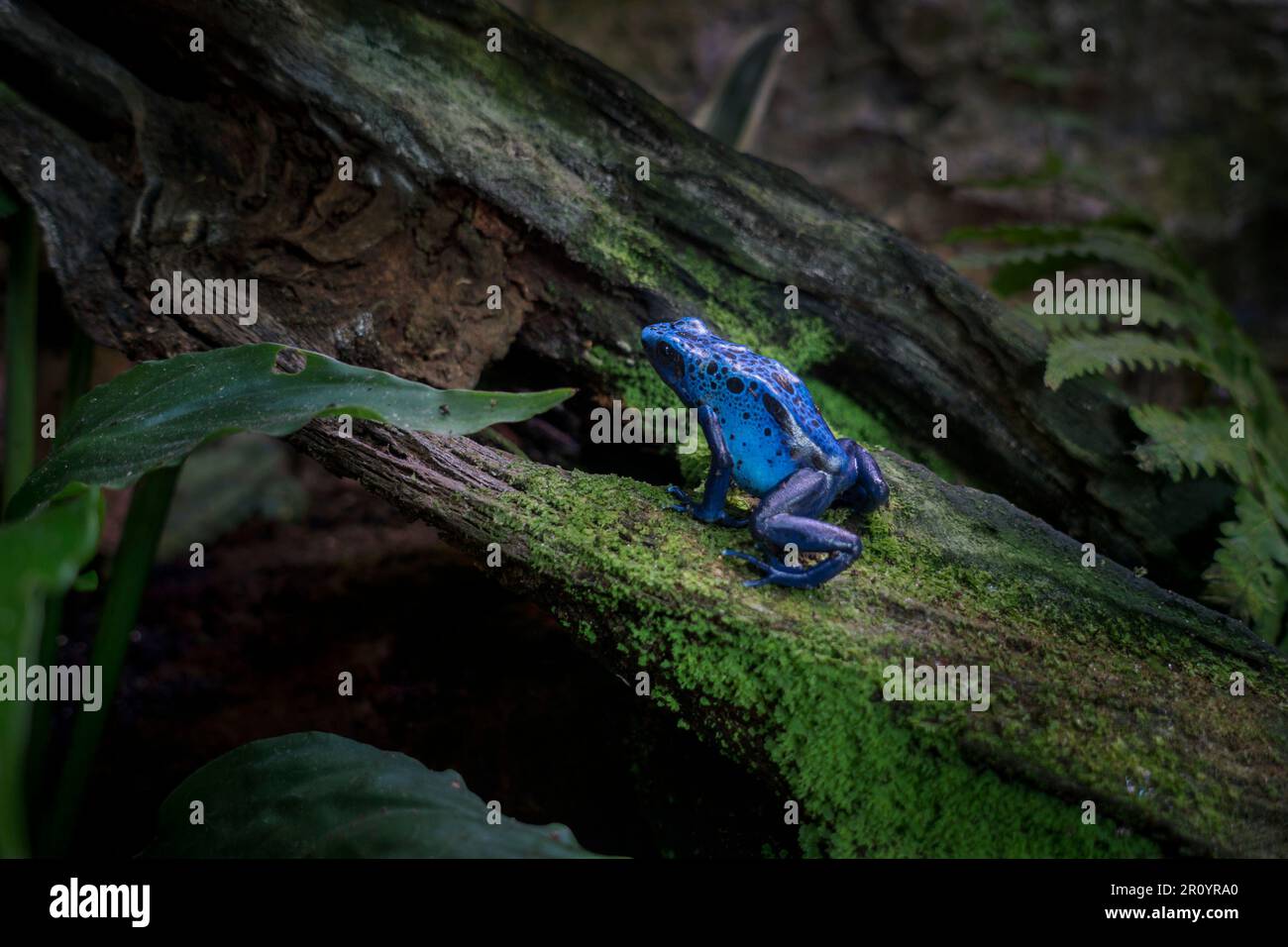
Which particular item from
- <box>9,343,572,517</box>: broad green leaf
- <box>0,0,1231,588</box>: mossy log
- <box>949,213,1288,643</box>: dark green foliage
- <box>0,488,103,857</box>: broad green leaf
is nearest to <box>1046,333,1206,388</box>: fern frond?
<box>949,213,1288,643</box>: dark green foliage

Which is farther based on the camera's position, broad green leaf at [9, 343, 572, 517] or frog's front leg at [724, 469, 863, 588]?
frog's front leg at [724, 469, 863, 588]

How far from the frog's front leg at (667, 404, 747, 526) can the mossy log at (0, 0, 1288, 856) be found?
0.15 ft

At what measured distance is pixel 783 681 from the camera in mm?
2197

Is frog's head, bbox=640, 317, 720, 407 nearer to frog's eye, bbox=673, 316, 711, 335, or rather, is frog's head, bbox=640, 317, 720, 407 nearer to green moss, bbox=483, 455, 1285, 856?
frog's eye, bbox=673, 316, 711, 335

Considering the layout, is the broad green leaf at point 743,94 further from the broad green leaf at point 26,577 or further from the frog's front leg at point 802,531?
the broad green leaf at point 26,577

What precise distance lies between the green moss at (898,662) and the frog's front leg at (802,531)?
55mm

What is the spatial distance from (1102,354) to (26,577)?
3.17 m

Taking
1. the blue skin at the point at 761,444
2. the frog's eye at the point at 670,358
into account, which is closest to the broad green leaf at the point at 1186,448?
the blue skin at the point at 761,444

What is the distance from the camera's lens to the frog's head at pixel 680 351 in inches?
105

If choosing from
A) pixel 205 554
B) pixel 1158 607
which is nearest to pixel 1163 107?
pixel 1158 607

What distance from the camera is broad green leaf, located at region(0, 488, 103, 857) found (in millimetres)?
1369

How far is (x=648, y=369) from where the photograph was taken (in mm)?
3186
